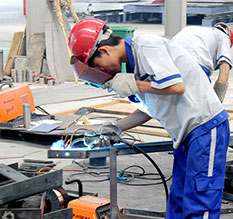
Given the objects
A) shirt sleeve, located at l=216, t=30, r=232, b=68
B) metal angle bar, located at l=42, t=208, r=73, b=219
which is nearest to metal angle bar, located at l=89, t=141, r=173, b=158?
metal angle bar, located at l=42, t=208, r=73, b=219

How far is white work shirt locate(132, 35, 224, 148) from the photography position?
2.82 m

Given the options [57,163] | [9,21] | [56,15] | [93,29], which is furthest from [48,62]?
[9,21]

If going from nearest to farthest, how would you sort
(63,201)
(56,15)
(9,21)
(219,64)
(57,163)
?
1. (63,201)
2. (219,64)
3. (57,163)
4. (56,15)
5. (9,21)

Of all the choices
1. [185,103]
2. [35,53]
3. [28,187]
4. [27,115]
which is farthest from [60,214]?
[35,53]

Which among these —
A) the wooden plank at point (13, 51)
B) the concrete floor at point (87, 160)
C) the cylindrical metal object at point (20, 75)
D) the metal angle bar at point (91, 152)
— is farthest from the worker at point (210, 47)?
the wooden plank at point (13, 51)

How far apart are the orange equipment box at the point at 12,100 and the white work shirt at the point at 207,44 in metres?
2.39

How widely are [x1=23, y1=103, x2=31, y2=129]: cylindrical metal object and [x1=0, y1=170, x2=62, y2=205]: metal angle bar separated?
3.42 metres

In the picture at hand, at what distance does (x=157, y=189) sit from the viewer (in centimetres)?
506

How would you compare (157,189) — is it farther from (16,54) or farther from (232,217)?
(16,54)

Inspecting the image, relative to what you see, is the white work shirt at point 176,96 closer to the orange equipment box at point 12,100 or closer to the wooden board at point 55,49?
the orange equipment box at point 12,100

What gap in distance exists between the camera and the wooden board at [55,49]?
10.6 metres

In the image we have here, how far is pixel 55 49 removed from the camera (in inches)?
420

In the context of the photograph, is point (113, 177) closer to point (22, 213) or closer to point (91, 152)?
point (91, 152)

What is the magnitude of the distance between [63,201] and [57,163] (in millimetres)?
2270
